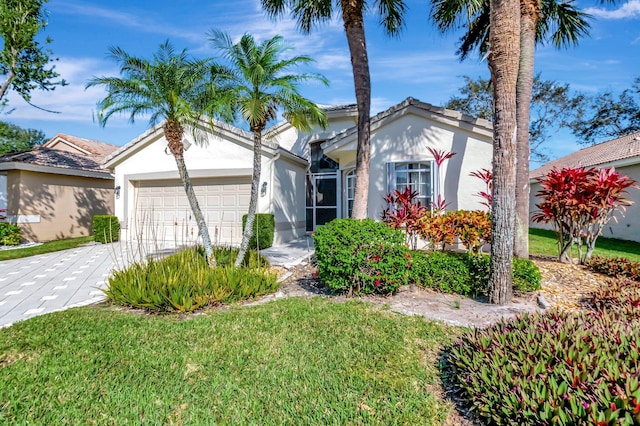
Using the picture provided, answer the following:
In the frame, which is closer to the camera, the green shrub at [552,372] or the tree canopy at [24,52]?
the green shrub at [552,372]

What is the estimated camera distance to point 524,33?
8930 millimetres

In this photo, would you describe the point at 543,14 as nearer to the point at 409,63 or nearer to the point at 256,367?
the point at 409,63

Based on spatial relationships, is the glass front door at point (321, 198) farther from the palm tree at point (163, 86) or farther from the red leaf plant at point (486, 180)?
the palm tree at point (163, 86)

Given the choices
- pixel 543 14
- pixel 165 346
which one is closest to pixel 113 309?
pixel 165 346

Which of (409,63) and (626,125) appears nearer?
(409,63)

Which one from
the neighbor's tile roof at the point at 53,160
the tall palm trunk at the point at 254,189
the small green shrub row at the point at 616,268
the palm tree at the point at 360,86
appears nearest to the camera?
the small green shrub row at the point at 616,268

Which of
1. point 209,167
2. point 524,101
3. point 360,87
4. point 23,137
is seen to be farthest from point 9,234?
point 23,137

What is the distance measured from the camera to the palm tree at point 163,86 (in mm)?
7684

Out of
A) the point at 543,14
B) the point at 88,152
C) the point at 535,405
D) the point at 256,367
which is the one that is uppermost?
the point at 543,14

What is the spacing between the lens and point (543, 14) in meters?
11.1

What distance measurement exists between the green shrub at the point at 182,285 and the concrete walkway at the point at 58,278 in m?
0.55

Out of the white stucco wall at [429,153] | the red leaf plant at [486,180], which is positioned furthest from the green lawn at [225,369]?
the white stucco wall at [429,153]

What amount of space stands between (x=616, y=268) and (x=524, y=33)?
253 inches

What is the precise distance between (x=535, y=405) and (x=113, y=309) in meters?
6.63
